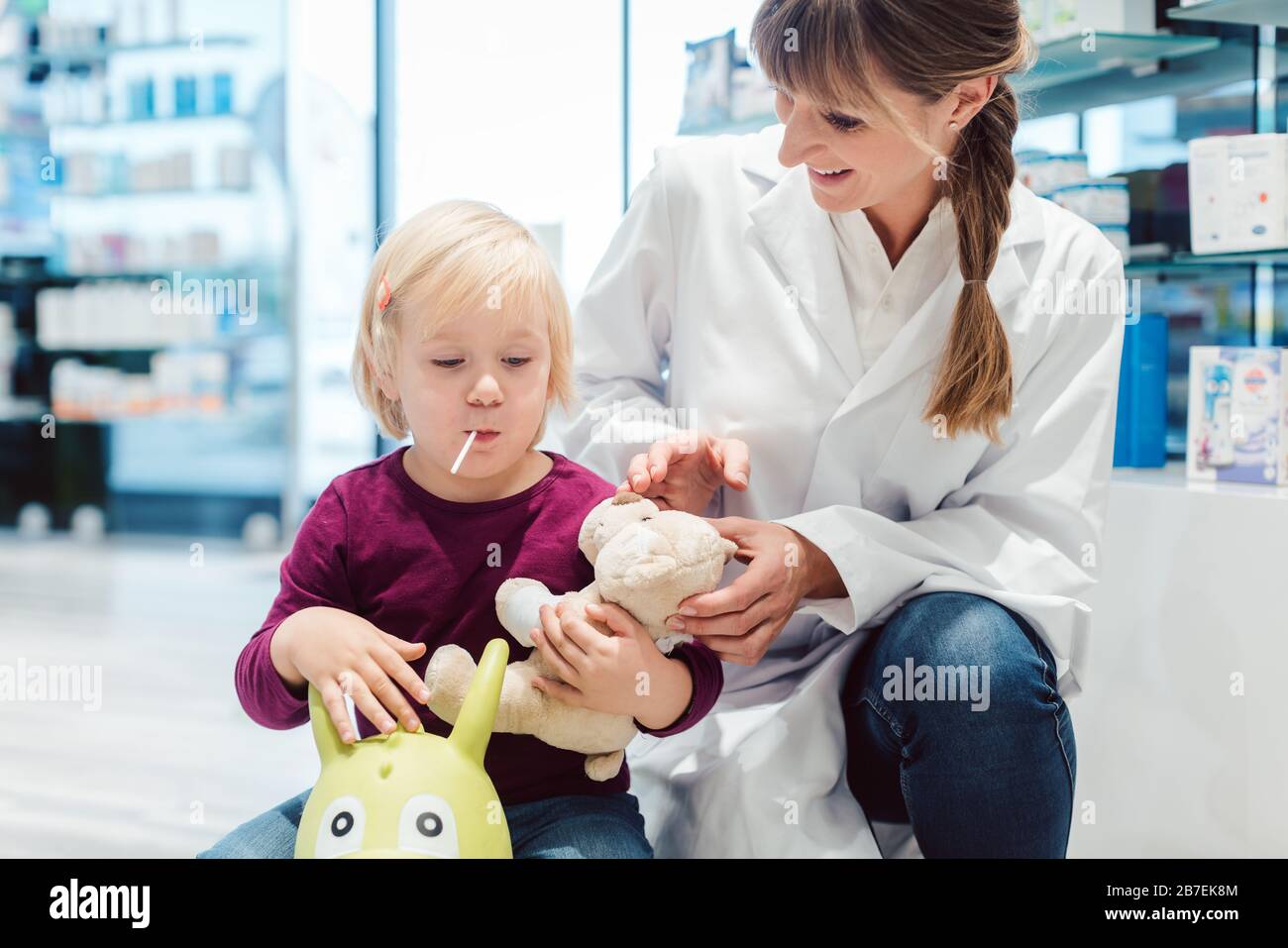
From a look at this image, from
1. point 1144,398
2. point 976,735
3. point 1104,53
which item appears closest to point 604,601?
point 976,735

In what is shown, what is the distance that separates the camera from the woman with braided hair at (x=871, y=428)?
1.29 meters

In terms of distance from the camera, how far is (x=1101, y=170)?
2.54 meters

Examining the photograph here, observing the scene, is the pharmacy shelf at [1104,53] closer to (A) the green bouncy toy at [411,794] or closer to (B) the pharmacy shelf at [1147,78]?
(B) the pharmacy shelf at [1147,78]

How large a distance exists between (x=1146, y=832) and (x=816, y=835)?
Answer: 88 centimetres

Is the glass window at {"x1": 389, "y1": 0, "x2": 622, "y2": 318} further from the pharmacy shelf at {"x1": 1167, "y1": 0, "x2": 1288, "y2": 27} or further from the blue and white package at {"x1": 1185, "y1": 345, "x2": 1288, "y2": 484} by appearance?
the blue and white package at {"x1": 1185, "y1": 345, "x2": 1288, "y2": 484}

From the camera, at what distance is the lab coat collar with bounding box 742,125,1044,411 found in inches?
56.9

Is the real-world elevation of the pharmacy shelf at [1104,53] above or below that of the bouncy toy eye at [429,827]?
above

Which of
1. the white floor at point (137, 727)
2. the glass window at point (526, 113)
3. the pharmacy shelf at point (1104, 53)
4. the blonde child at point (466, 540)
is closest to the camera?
the blonde child at point (466, 540)

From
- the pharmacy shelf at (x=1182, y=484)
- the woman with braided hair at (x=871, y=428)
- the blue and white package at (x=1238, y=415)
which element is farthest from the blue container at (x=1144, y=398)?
the woman with braided hair at (x=871, y=428)

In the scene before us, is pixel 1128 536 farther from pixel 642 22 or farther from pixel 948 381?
pixel 642 22

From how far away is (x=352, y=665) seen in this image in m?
1.13

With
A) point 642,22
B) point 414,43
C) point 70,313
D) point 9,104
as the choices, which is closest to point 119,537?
point 70,313

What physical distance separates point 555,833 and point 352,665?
28 cm

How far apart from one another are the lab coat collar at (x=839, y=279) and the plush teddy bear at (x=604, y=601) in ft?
1.21
